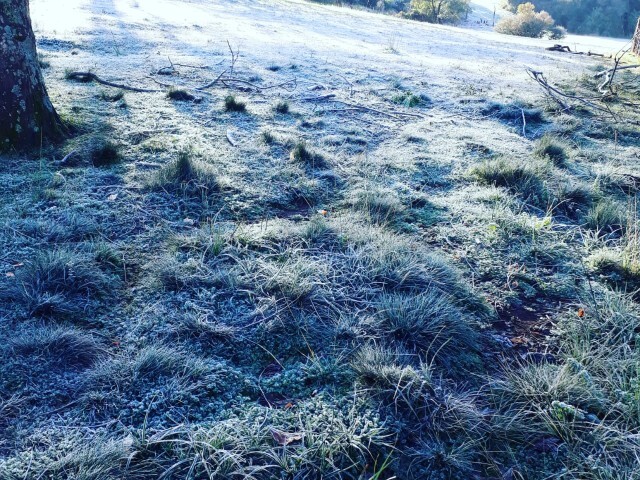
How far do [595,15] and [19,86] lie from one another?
191 feet

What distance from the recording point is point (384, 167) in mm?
5602

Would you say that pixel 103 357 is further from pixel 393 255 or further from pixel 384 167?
pixel 384 167

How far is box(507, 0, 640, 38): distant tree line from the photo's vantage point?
1857 inches

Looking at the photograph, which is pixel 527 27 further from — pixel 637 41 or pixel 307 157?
pixel 307 157

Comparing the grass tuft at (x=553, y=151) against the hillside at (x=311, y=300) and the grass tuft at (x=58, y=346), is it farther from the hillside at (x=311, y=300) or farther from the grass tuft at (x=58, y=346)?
the grass tuft at (x=58, y=346)

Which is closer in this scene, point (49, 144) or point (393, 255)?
point (393, 255)

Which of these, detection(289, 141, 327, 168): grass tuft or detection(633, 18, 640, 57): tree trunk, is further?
detection(633, 18, 640, 57): tree trunk

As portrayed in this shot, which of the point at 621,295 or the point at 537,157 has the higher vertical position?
the point at 537,157

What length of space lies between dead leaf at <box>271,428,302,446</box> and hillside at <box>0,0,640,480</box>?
0.5 inches

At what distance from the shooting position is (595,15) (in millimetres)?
50188

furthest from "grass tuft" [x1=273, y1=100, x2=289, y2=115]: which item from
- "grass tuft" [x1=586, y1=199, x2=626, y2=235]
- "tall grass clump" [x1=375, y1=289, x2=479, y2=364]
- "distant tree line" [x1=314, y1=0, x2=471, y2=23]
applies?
"distant tree line" [x1=314, y1=0, x2=471, y2=23]

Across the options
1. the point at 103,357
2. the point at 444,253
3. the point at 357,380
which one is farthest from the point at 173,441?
the point at 444,253

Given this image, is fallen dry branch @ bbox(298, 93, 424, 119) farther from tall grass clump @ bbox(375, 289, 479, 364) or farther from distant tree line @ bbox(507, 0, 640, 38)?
distant tree line @ bbox(507, 0, 640, 38)

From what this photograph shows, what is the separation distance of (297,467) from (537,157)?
5.16 m
